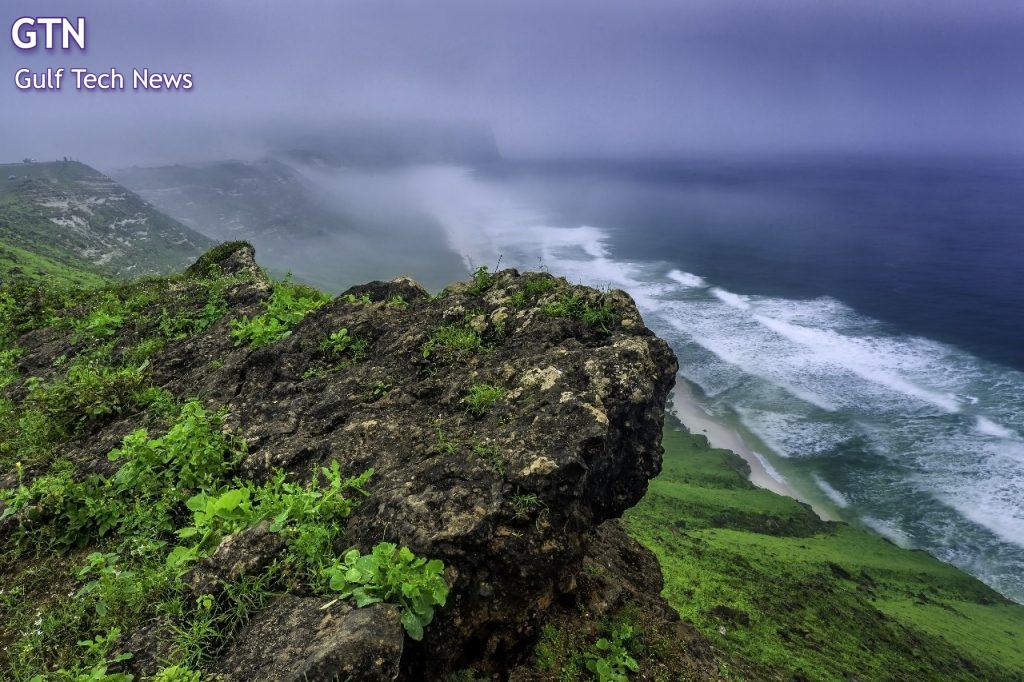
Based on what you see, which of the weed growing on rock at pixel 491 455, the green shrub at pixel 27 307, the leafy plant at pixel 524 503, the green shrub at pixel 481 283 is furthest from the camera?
the green shrub at pixel 27 307

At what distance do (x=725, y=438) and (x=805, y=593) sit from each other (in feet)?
165

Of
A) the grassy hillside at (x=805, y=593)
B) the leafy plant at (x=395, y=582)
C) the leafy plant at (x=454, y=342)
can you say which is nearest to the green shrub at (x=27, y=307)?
the leafy plant at (x=454, y=342)

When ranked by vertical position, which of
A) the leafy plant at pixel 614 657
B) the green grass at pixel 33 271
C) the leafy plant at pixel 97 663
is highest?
the leafy plant at pixel 97 663

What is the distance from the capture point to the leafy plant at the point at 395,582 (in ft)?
19.5

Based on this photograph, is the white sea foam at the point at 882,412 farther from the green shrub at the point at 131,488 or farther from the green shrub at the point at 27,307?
the green shrub at the point at 27,307

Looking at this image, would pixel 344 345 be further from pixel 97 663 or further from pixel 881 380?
pixel 881 380

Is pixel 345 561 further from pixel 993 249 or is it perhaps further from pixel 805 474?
pixel 993 249

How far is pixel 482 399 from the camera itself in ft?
29.9

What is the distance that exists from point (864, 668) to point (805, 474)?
2009 inches

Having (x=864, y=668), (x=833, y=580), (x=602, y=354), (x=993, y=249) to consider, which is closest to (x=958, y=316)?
(x=993, y=249)

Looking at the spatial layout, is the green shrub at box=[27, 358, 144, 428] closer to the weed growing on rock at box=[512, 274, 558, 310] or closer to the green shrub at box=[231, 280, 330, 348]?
the green shrub at box=[231, 280, 330, 348]

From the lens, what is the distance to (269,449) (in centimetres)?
918

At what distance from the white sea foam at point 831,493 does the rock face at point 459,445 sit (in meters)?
64.8

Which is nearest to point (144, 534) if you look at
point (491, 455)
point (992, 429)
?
point (491, 455)
